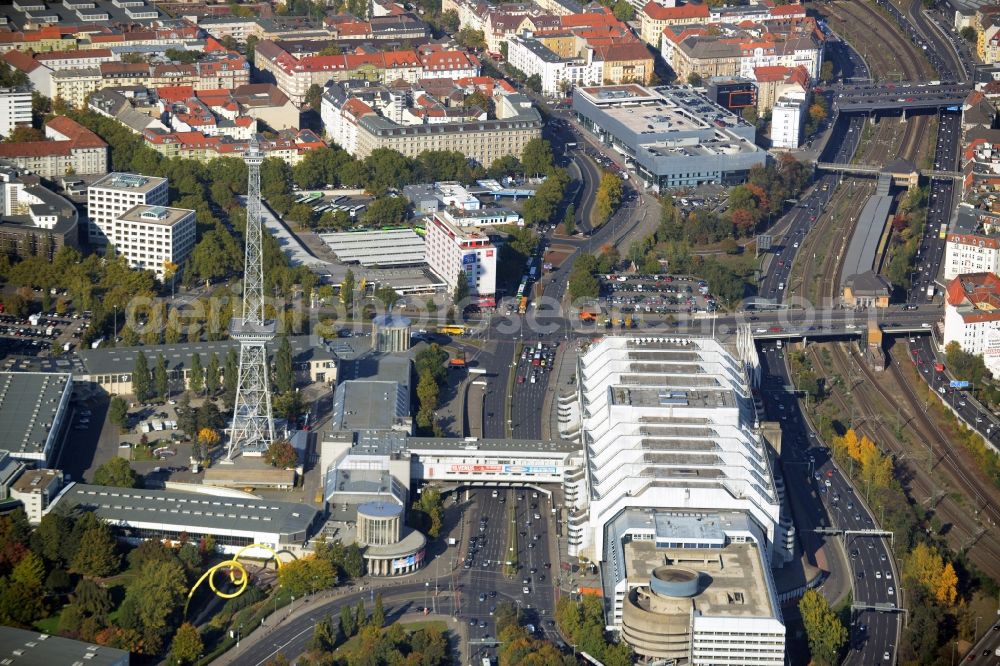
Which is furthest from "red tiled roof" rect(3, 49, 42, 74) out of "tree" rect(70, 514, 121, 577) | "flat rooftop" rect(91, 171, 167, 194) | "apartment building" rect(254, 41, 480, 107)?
"tree" rect(70, 514, 121, 577)

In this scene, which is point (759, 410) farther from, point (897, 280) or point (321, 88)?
point (321, 88)

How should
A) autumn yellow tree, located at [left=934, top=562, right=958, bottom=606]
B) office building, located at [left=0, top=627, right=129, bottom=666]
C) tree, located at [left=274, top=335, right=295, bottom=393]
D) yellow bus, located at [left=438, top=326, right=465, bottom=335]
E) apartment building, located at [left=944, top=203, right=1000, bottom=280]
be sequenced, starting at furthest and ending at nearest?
apartment building, located at [left=944, top=203, right=1000, bottom=280] → yellow bus, located at [left=438, top=326, right=465, bottom=335] → tree, located at [left=274, top=335, right=295, bottom=393] → autumn yellow tree, located at [left=934, top=562, right=958, bottom=606] → office building, located at [left=0, top=627, right=129, bottom=666]

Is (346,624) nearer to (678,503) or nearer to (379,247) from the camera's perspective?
(678,503)

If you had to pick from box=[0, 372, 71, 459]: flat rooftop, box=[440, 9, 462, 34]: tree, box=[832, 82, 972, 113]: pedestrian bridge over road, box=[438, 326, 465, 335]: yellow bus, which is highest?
box=[0, 372, 71, 459]: flat rooftop

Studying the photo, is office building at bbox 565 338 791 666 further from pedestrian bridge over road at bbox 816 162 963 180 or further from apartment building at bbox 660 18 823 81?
apartment building at bbox 660 18 823 81

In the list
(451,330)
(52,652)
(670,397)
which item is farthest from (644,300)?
(52,652)

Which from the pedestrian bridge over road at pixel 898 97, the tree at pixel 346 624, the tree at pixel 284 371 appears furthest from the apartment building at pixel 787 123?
the tree at pixel 346 624
